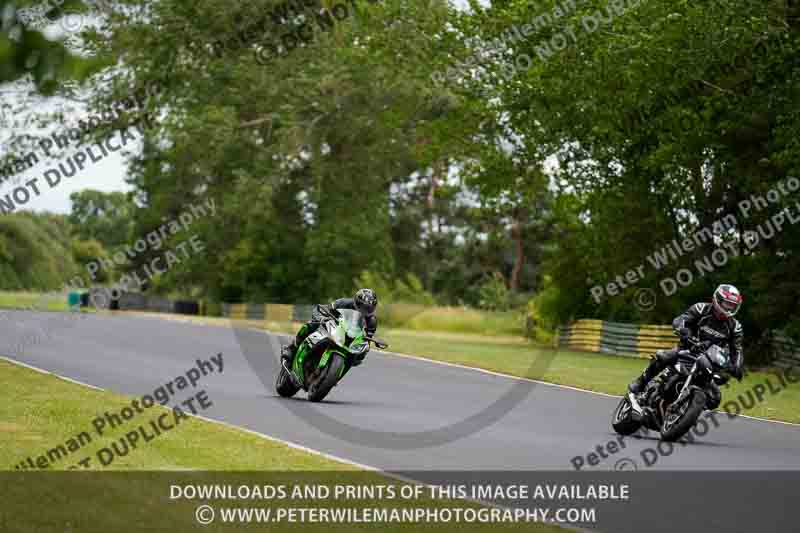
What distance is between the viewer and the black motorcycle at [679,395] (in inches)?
507

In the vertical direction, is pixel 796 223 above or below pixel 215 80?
below

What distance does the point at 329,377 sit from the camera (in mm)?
15961

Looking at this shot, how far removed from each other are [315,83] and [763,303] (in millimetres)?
30427

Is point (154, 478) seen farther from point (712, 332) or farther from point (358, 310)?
point (358, 310)

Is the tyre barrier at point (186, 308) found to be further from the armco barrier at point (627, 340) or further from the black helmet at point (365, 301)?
the black helmet at point (365, 301)

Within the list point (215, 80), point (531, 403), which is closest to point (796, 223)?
point (531, 403)

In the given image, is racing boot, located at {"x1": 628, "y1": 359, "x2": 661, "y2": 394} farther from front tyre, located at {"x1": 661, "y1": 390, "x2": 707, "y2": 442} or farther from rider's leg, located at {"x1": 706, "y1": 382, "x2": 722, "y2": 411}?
rider's leg, located at {"x1": 706, "y1": 382, "x2": 722, "y2": 411}

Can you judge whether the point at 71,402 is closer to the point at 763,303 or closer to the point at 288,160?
the point at 763,303

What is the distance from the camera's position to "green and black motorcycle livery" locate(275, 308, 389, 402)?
619 inches

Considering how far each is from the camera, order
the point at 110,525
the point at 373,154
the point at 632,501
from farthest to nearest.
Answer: the point at 373,154 → the point at 632,501 → the point at 110,525

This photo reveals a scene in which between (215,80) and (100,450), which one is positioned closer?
(100,450)

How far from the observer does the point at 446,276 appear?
8181 cm

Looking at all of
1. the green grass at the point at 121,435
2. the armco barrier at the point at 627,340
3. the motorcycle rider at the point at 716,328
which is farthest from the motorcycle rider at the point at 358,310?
the armco barrier at the point at 627,340

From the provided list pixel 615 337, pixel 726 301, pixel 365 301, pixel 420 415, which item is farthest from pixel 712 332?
pixel 615 337
